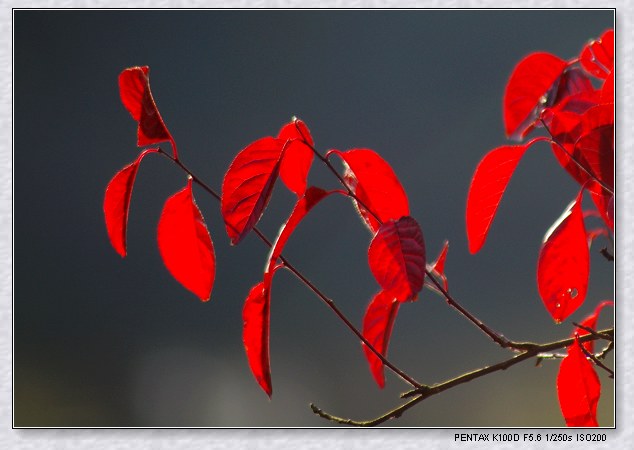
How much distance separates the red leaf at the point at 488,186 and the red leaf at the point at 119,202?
302 mm

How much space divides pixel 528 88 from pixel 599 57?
0.25 ft

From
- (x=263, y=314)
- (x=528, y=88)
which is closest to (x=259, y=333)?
(x=263, y=314)

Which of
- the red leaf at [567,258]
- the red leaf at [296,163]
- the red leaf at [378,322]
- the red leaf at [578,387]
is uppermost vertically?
the red leaf at [296,163]

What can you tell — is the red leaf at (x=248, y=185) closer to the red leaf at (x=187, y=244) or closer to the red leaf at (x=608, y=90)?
the red leaf at (x=187, y=244)

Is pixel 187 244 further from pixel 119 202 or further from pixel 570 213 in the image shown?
pixel 570 213

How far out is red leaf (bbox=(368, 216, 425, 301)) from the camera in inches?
17.8

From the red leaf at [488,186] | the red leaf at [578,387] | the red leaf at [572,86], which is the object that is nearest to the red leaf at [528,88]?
the red leaf at [572,86]

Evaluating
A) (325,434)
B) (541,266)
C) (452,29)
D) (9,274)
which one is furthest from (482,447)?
(452,29)

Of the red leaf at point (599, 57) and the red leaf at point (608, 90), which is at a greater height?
the red leaf at point (599, 57)

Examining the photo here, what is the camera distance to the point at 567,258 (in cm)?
52

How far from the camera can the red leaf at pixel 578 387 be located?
22.4 inches

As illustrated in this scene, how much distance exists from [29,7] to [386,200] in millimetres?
608

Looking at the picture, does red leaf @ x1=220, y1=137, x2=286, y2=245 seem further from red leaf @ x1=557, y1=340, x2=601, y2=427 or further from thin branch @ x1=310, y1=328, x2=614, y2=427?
red leaf @ x1=557, y1=340, x2=601, y2=427

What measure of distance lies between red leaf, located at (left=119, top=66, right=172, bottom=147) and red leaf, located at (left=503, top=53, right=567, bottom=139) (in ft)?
1.26
